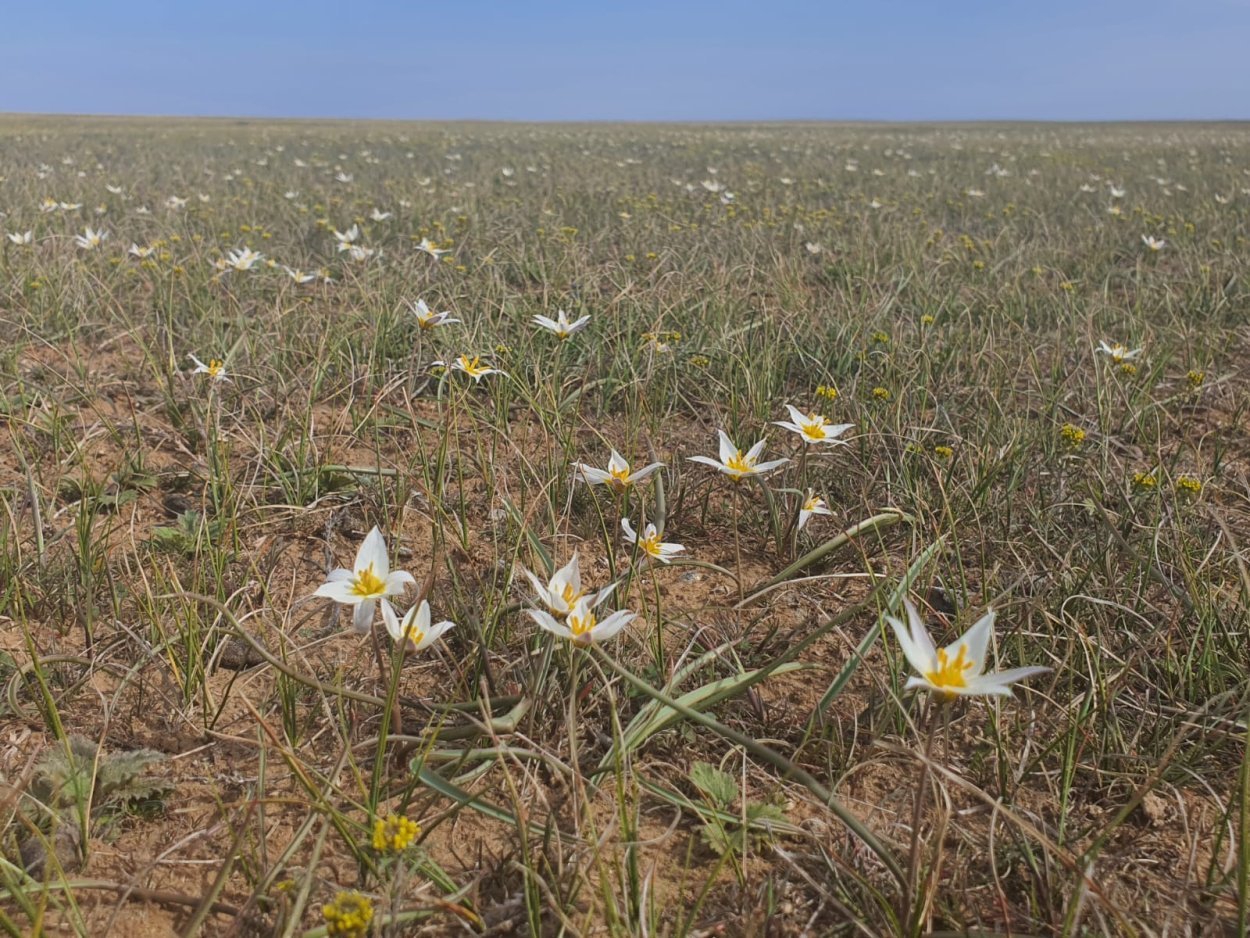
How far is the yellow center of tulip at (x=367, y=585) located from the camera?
1545 millimetres

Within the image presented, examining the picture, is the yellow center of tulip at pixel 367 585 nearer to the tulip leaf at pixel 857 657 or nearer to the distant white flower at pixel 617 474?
the distant white flower at pixel 617 474

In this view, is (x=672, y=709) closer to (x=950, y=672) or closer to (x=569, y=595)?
(x=569, y=595)

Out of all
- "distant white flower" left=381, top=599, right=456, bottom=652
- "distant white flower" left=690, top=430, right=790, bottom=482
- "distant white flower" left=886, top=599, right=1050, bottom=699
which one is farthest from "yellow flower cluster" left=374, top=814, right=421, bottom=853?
"distant white flower" left=690, top=430, right=790, bottom=482

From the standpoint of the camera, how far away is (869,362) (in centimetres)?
359

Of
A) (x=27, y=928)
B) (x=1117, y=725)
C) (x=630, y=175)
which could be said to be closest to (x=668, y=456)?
(x=1117, y=725)

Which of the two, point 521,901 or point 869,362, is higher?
point 869,362

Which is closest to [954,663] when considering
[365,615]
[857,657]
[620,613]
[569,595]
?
[857,657]

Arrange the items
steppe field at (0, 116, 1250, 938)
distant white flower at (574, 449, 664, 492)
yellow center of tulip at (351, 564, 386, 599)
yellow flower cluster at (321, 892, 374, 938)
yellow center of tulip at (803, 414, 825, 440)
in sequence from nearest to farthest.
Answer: yellow flower cluster at (321, 892, 374, 938) < steppe field at (0, 116, 1250, 938) < yellow center of tulip at (351, 564, 386, 599) < distant white flower at (574, 449, 664, 492) < yellow center of tulip at (803, 414, 825, 440)

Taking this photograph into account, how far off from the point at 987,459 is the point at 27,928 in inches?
102

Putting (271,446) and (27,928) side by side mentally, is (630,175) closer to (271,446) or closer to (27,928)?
(271,446)

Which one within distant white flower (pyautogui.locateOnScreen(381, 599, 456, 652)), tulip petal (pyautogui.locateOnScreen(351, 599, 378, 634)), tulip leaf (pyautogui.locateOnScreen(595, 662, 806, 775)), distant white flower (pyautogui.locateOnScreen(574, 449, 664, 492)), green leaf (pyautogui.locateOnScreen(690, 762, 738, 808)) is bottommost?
green leaf (pyautogui.locateOnScreen(690, 762, 738, 808))

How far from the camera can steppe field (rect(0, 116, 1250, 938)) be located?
53.4 inches

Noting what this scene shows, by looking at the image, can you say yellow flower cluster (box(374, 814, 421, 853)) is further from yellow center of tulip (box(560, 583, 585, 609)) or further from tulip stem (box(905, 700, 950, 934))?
tulip stem (box(905, 700, 950, 934))

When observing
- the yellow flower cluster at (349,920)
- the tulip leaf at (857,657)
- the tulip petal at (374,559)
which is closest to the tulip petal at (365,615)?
the tulip petal at (374,559)
